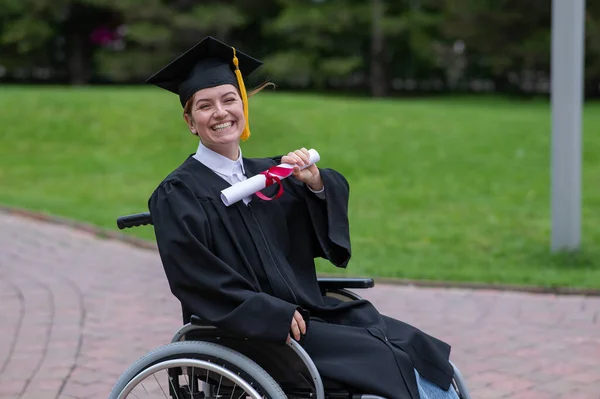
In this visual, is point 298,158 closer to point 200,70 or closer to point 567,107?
point 200,70

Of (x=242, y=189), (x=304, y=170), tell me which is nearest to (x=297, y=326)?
(x=242, y=189)

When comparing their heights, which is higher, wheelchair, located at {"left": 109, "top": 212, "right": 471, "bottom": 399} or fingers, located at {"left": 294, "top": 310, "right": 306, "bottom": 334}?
fingers, located at {"left": 294, "top": 310, "right": 306, "bottom": 334}

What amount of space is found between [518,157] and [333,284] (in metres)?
10.1

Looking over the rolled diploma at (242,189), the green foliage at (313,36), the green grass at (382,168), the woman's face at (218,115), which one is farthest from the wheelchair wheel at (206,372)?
the green foliage at (313,36)

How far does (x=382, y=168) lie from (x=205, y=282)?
9.60m

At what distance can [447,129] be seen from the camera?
15000 mm

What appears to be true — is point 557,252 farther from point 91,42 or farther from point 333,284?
point 91,42

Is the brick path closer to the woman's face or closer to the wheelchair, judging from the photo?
the wheelchair

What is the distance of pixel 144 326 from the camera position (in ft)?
17.6

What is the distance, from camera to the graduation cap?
115 inches

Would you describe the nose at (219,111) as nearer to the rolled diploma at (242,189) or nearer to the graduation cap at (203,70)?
the graduation cap at (203,70)

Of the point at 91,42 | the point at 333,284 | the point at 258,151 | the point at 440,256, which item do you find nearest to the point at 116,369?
the point at 333,284

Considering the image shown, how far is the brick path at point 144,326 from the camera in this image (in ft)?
14.4

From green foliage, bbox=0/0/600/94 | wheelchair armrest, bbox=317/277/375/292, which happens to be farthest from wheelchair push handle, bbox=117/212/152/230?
green foliage, bbox=0/0/600/94
